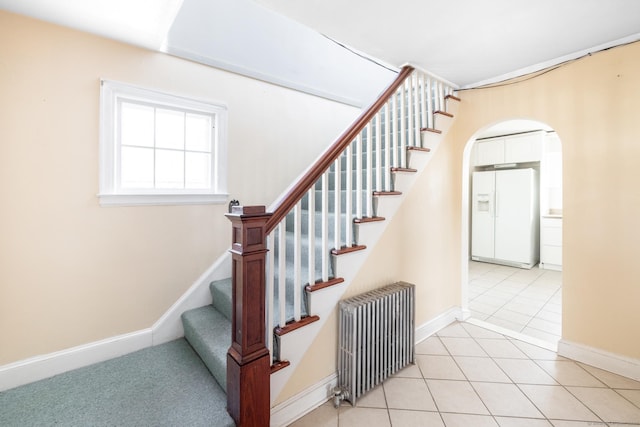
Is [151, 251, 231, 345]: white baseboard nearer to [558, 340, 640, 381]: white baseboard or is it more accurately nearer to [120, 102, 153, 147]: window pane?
[120, 102, 153, 147]: window pane

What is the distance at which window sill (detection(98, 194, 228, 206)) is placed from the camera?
1.96 metres

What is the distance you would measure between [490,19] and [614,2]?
2.15ft

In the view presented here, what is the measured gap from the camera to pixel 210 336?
1.88 m

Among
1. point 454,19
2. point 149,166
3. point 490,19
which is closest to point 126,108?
point 149,166

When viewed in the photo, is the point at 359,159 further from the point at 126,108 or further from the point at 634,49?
the point at 634,49

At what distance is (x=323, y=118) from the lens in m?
3.11

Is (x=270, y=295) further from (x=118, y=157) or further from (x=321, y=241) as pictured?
(x=118, y=157)

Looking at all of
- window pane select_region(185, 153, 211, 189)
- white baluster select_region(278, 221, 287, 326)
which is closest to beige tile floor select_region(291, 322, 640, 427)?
white baluster select_region(278, 221, 287, 326)

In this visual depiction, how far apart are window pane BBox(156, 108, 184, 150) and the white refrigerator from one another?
17.6 feet

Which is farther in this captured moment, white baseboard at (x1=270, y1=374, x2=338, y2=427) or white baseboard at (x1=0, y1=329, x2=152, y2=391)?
white baseboard at (x1=0, y1=329, x2=152, y2=391)

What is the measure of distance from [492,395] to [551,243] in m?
4.24

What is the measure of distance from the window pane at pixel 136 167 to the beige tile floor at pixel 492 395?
2.03 metres

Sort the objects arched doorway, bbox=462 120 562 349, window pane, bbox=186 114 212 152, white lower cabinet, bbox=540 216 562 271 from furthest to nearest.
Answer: white lower cabinet, bbox=540 216 562 271 → arched doorway, bbox=462 120 562 349 → window pane, bbox=186 114 212 152

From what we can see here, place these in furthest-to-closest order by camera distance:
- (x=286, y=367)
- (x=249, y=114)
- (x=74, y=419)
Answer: (x=249, y=114), (x=286, y=367), (x=74, y=419)
